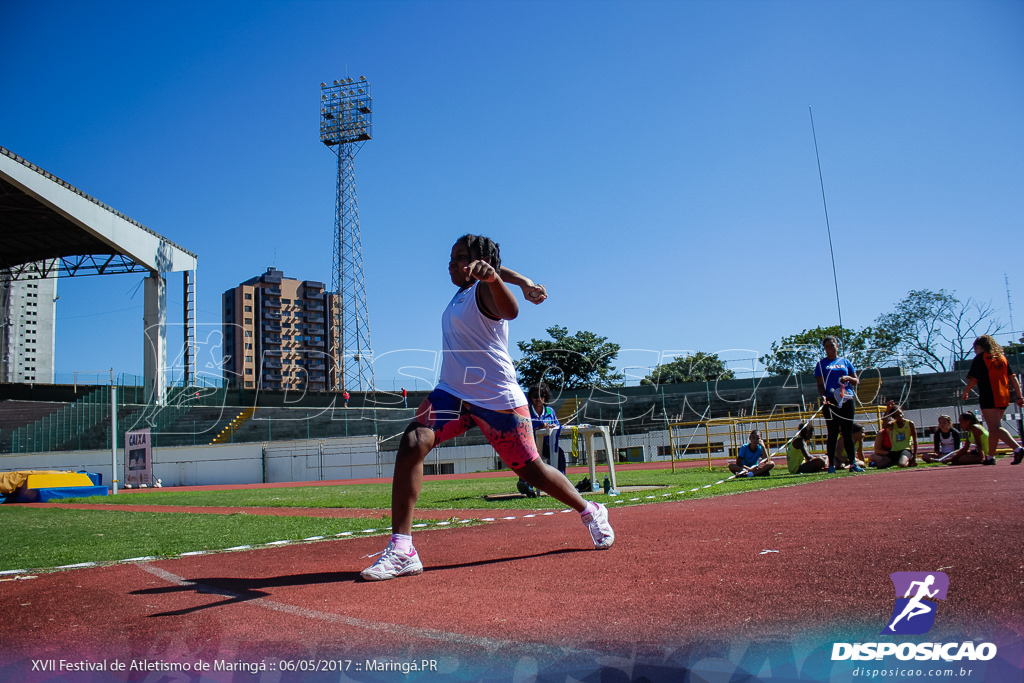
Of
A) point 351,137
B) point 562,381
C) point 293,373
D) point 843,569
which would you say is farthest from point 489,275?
point 293,373

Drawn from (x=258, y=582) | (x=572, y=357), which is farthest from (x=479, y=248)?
(x=572, y=357)

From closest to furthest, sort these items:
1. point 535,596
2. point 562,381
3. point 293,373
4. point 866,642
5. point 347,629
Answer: point 866,642 → point 347,629 → point 535,596 → point 562,381 → point 293,373

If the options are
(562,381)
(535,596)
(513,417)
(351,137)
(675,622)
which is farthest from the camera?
(562,381)

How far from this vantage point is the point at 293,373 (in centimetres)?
12731

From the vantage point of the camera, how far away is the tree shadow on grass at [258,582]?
3165mm

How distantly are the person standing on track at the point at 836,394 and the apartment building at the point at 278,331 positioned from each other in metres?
113

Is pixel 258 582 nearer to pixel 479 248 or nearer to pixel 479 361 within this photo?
pixel 479 361

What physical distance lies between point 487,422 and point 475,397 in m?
0.15

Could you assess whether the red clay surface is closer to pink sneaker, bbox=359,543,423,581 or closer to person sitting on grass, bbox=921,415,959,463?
pink sneaker, bbox=359,543,423,581

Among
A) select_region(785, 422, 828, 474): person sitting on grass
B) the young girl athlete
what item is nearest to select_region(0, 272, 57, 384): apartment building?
select_region(785, 422, 828, 474): person sitting on grass

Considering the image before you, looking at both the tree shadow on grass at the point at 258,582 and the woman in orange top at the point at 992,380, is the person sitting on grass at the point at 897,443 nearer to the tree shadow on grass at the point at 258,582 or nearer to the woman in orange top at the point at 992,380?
the woman in orange top at the point at 992,380

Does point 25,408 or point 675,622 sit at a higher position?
point 25,408

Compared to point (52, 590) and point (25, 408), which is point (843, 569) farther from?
point (25, 408)

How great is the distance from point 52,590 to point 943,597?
154 inches
